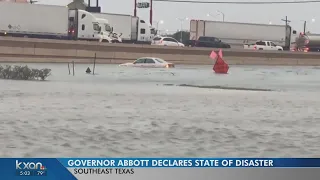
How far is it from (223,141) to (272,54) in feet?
177

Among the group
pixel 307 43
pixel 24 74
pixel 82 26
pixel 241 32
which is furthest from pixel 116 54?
pixel 307 43

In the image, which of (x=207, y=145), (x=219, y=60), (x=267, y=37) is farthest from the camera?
(x=267, y=37)

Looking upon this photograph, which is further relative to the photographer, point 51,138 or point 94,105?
point 94,105

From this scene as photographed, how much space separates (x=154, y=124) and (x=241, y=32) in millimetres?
62970

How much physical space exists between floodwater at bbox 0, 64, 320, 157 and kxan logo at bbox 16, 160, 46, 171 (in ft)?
5.56

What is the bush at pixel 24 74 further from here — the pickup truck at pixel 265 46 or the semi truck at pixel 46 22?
the pickup truck at pixel 265 46

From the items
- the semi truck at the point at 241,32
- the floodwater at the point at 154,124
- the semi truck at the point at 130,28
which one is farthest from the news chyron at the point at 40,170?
the semi truck at the point at 241,32

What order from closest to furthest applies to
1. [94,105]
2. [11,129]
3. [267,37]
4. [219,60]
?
1. [11,129]
2. [94,105]
3. [219,60]
4. [267,37]

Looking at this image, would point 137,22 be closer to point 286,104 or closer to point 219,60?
point 219,60

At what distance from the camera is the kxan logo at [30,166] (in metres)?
6.16

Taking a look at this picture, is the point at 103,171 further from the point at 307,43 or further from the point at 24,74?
the point at 307,43

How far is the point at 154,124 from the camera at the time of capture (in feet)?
37.5

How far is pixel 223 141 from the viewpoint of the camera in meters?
9.59

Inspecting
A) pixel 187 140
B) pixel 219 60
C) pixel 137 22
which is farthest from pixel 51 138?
pixel 137 22
